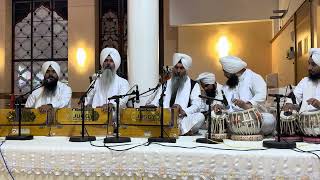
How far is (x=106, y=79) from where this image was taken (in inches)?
201

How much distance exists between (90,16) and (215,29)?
334 centimetres

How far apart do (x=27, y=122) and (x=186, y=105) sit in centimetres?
185

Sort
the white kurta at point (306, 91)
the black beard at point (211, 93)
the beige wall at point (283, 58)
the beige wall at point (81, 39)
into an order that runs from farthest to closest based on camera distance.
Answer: the beige wall at point (81, 39) → the beige wall at point (283, 58) → the black beard at point (211, 93) → the white kurta at point (306, 91)

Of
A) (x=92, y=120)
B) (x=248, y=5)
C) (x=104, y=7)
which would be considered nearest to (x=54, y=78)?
(x=92, y=120)

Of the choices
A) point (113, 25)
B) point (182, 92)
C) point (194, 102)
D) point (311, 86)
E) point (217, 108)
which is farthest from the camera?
point (113, 25)

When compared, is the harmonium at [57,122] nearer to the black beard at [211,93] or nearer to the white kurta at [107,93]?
the white kurta at [107,93]

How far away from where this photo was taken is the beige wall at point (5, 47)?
11320mm

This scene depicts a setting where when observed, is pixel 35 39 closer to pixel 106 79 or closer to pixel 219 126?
pixel 106 79

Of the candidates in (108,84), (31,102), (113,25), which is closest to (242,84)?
(108,84)

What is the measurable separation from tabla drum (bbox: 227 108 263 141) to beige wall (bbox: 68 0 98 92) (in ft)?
25.0

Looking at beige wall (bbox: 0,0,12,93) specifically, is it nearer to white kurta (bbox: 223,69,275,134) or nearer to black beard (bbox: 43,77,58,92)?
black beard (bbox: 43,77,58,92)

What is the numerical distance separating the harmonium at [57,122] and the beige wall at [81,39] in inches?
271

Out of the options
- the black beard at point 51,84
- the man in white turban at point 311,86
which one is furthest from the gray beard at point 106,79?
the man in white turban at point 311,86

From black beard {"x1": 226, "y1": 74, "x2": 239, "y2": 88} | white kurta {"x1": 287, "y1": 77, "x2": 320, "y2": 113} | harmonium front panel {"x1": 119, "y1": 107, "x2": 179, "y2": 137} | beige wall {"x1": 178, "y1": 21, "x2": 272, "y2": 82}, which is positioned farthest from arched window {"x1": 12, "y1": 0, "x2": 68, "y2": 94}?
white kurta {"x1": 287, "y1": 77, "x2": 320, "y2": 113}
